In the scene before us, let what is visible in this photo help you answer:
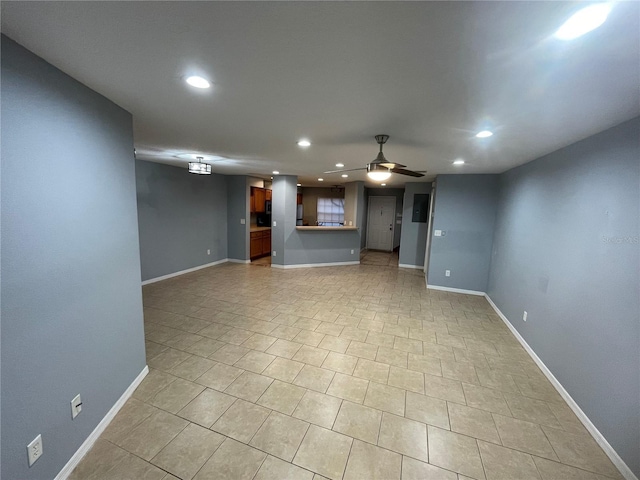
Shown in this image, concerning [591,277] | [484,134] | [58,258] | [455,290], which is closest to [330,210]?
[455,290]

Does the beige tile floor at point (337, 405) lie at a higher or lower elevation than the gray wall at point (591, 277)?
lower

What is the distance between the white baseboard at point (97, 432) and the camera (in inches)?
57.6

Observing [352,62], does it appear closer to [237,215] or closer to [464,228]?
[464,228]

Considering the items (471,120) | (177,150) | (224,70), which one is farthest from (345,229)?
(224,70)

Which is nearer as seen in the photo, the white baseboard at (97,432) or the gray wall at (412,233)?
the white baseboard at (97,432)

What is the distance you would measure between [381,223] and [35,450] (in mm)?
8981

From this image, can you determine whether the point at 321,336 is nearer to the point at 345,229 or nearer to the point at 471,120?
the point at 471,120

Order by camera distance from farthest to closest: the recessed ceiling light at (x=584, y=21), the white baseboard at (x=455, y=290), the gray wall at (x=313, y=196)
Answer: the gray wall at (x=313, y=196)
the white baseboard at (x=455, y=290)
the recessed ceiling light at (x=584, y=21)

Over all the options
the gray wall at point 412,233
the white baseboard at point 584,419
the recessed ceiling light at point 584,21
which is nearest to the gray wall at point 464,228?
the gray wall at point 412,233

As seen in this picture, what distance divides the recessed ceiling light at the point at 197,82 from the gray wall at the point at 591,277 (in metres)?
2.84

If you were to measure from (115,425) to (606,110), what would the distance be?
4028 millimetres

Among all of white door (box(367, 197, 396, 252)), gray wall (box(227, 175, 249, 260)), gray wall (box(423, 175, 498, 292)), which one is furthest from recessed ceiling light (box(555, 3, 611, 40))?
white door (box(367, 197, 396, 252))

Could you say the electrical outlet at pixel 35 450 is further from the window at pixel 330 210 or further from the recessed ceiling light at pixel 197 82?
the window at pixel 330 210

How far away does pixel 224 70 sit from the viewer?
4.41 ft
